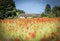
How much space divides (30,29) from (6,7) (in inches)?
14.9

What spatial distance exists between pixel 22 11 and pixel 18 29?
26cm

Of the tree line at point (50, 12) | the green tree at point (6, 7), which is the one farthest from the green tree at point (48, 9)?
the green tree at point (6, 7)

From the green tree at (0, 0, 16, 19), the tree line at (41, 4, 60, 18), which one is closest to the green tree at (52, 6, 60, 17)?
the tree line at (41, 4, 60, 18)

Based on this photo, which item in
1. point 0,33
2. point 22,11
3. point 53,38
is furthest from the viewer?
point 22,11

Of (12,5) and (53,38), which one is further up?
(12,5)

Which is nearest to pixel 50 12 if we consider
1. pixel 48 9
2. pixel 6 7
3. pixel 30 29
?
pixel 48 9

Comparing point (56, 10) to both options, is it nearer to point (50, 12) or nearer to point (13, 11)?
point (50, 12)

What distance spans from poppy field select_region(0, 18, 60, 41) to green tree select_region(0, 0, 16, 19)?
59mm

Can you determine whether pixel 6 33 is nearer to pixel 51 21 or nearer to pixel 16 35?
pixel 16 35

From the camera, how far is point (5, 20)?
1649 millimetres

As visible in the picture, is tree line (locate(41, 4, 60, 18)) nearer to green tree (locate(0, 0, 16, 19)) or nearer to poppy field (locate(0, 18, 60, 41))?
poppy field (locate(0, 18, 60, 41))

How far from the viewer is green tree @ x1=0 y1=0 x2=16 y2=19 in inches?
64.8

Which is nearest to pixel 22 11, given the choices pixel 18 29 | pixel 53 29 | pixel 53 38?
pixel 18 29

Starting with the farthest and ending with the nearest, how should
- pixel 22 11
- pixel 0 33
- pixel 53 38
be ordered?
pixel 22 11, pixel 0 33, pixel 53 38
